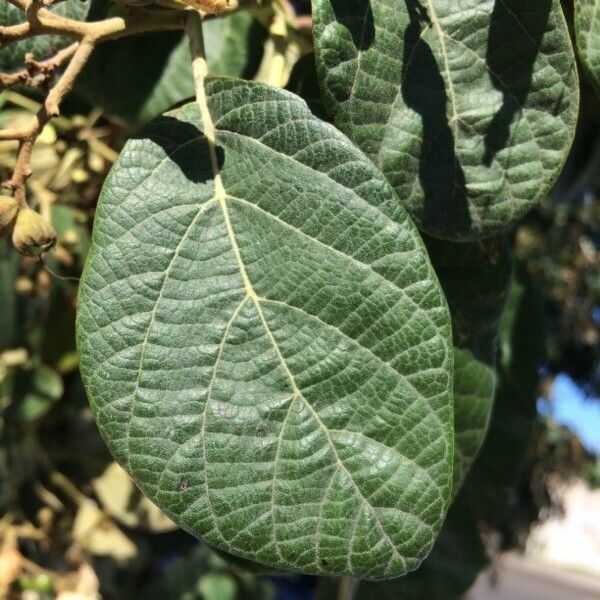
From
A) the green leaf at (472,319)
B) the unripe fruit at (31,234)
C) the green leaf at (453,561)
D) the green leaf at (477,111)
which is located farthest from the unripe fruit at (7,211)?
the green leaf at (453,561)

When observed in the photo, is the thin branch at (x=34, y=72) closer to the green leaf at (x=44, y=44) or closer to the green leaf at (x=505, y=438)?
the green leaf at (x=44, y=44)

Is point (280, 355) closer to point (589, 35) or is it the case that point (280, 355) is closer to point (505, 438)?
point (589, 35)

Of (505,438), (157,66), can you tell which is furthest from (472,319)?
(157,66)

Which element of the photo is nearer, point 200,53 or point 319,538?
point 319,538

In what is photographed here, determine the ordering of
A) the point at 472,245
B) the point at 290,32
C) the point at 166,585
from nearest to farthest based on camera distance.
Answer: the point at 472,245 < the point at 290,32 < the point at 166,585

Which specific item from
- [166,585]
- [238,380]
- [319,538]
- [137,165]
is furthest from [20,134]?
[166,585]

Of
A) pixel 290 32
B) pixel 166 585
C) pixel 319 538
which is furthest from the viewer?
pixel 166 585

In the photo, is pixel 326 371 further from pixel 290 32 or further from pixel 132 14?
pixel 290 32
